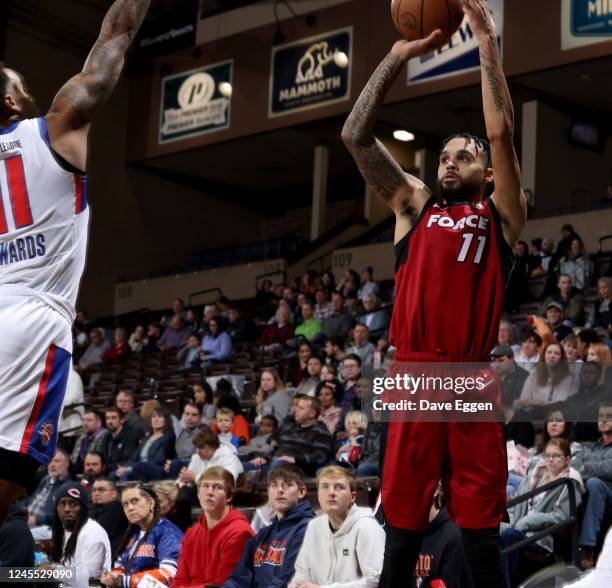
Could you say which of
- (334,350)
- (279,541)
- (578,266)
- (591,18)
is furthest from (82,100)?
(591,18)

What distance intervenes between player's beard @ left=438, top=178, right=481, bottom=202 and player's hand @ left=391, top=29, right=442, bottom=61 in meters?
0.47

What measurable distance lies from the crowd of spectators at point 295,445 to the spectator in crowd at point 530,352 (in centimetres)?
2

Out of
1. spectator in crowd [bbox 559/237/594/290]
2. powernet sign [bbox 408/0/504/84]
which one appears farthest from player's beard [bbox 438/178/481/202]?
powernet sign [bbox 408/0/504/84]

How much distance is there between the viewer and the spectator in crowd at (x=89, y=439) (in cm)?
1099

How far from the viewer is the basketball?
389 cm

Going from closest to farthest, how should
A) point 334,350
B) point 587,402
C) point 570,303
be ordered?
point 587,402, point 570,303, point 334,350

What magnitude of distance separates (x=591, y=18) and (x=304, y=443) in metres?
10.0

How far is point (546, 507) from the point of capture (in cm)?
658

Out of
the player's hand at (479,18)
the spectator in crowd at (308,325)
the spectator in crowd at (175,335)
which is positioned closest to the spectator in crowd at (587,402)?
the player's hand at (479,18)

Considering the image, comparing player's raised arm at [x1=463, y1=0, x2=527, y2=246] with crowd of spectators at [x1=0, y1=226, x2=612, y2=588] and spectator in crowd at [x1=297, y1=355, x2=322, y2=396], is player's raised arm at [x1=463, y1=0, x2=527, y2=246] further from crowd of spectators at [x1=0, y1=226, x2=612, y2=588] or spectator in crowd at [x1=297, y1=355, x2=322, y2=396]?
spectator in crowd at [x1=297, y1=355, x2=322, y2=396]

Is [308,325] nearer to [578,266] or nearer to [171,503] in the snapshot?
[578,266]

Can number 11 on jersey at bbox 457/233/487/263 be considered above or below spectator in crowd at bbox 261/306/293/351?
below

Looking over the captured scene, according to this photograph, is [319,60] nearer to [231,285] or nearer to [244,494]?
[231,285]

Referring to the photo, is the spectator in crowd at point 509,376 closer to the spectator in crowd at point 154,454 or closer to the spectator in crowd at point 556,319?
the spectator in crowd at point 556,319
